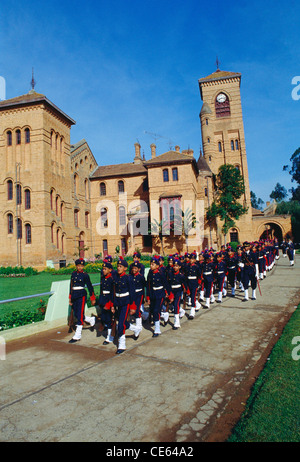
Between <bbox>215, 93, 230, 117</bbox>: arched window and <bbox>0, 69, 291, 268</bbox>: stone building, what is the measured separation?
0.51 feet

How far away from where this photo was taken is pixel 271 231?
51438 mm

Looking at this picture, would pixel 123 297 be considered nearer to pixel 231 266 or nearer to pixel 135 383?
pixel 135 383

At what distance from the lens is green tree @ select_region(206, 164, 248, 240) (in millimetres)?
40594

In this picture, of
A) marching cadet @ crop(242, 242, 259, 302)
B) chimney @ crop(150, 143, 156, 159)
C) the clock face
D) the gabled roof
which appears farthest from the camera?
the clock face

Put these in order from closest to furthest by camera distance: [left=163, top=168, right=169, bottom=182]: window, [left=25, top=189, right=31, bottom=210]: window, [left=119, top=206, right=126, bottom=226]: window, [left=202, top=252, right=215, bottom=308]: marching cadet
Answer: [left=202, top=252, right=215, bottom=308]: marching cadet < [left=25, top=189, right=31, bottom=210]: window < [left=163, top=168, right=169, bottom=182]: window < [left=119, top=206, right=126, bottom=226]: window

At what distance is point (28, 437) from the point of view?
3232mm

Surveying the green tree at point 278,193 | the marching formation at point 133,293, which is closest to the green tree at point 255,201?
the green tree at point 278,193

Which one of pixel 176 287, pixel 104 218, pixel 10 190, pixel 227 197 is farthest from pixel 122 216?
pixel 176 287

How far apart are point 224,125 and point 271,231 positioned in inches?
818

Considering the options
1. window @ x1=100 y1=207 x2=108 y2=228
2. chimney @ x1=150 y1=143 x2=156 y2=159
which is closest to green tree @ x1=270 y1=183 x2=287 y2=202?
chimney @ x1=150 y1=143 x2=156 y2=159

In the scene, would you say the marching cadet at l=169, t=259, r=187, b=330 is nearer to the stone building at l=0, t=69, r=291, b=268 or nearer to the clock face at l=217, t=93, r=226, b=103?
the stone building at l=0, t=69, r=291, b=268

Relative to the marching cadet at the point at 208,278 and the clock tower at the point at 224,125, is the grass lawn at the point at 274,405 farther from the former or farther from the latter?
the clock tower at the point at 224,125

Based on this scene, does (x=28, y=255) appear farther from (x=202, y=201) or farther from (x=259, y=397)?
(x=259, y=397)

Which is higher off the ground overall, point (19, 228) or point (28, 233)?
point (19, 228)
